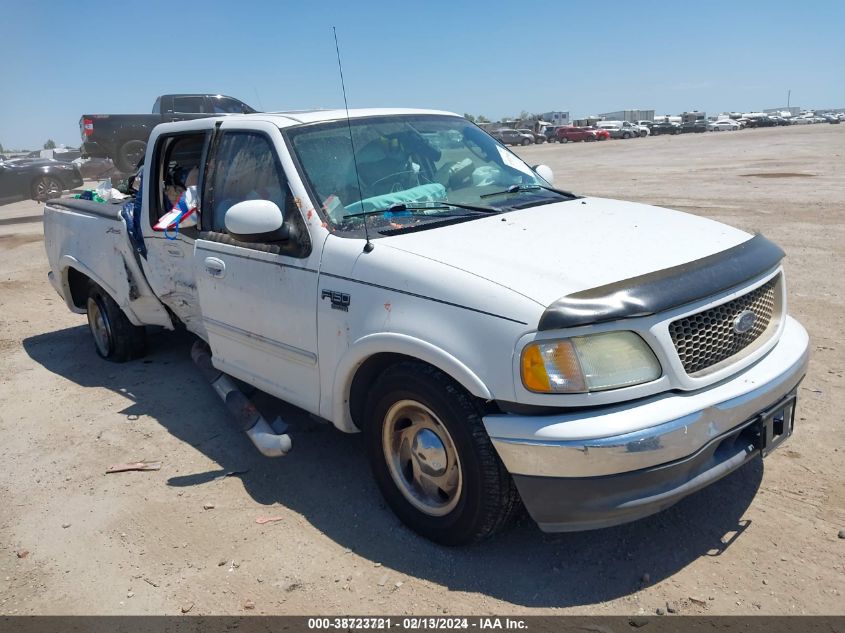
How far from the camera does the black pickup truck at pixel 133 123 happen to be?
18.5 m

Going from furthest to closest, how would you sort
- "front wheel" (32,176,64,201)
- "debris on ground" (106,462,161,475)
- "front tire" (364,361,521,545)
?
"front wheel" (32,176,64,201)
"debris on ground" (106,462,161,475)
"front tire" (364,361,521,545)

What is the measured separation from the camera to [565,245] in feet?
10.5

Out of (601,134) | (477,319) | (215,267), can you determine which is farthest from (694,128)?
(477,319)

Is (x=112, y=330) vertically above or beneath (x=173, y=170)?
beneath

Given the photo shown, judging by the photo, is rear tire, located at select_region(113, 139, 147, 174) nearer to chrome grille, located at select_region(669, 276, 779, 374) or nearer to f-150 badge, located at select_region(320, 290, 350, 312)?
f-150 badge, located at select_region(320, 290, 350, 312)

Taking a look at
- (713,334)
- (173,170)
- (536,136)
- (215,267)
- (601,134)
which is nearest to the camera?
(713,334)

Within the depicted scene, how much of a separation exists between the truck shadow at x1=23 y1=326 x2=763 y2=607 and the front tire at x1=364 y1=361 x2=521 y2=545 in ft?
0.50

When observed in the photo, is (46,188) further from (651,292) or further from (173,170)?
(651,292)

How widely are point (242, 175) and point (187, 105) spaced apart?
15.9 meters

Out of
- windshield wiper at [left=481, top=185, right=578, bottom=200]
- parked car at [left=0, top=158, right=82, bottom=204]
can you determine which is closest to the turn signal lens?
windshield wiper at [left=481, top=185, right=578, bottom=200]

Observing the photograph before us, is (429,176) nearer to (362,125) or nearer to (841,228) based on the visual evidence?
(362,125)

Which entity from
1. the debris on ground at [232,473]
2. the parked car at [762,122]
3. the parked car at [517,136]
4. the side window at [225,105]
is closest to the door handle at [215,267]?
the debris on ground at [232,473]

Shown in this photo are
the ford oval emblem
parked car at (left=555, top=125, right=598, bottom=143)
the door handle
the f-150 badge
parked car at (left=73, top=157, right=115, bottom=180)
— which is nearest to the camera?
the ford oval emblem

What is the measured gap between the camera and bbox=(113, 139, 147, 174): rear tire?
19.1 meters
